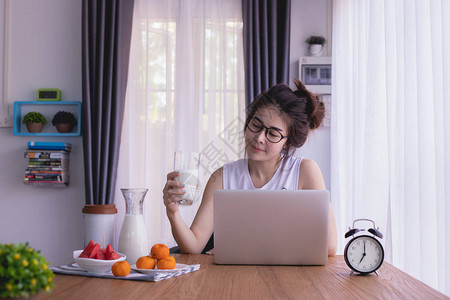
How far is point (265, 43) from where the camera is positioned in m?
3.50

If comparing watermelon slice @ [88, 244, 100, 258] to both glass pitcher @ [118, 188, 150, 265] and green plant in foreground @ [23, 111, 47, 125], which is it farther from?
green plant in foreground @ [23, 111, 47, 125]

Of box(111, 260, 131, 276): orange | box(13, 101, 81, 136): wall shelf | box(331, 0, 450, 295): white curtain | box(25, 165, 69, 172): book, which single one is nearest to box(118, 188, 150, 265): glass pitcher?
box(111, 260, 131, 276): orange

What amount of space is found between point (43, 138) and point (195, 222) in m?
2.26

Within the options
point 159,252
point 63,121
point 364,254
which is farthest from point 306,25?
point 159,252

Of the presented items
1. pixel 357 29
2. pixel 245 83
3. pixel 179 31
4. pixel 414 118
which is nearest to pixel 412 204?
pixel 414 118

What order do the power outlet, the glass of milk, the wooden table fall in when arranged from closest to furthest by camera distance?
1. the wooden table
2. the glass of milk
3. the power outlet

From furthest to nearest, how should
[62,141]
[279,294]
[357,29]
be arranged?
[62,141] < [357,29] < [279,294]

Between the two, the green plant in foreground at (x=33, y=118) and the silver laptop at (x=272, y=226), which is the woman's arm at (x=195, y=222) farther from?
the green plant in foreground at (x=33, y=118)

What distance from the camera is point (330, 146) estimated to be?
3.56 m

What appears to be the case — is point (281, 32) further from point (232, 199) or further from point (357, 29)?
point (232, 199)

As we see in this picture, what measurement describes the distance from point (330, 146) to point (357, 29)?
0.99m

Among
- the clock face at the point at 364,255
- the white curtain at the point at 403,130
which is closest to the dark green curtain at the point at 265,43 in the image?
the white curtain at the point at 403,130

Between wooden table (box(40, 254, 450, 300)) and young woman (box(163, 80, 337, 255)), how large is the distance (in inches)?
22.2

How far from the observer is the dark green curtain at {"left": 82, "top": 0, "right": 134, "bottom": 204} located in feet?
11.7
